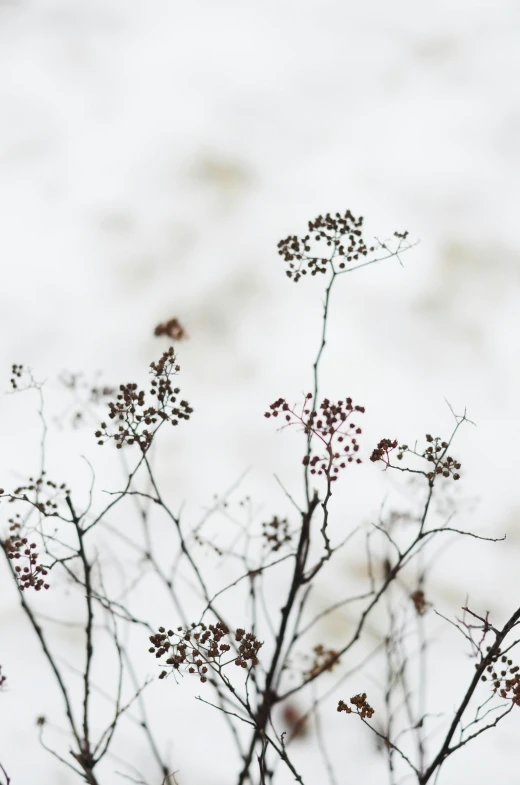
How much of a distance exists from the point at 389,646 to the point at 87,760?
3.07 meters

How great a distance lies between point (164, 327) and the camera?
20.7 feet

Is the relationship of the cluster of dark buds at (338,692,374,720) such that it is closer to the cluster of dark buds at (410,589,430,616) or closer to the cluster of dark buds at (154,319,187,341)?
the cluster of dark buds at (410,589,430,616)

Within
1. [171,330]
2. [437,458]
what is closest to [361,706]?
[437,458]

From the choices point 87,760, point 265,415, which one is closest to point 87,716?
point 87,760

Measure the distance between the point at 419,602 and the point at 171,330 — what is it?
11.5ft

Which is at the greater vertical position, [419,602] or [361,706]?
[419,602]

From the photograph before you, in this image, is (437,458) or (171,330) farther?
(171,330)

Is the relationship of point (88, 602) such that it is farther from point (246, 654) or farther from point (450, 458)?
point (450, 458)

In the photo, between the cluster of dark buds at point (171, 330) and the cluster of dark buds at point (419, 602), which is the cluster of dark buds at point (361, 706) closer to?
the cluster of dark buds at point (419, 602)

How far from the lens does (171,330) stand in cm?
634

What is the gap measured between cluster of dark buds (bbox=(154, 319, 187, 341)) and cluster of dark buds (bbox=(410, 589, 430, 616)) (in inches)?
132

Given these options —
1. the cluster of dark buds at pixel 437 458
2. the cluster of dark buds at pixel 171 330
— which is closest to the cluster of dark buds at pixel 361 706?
the cluster of dark buds at pixel 437 458

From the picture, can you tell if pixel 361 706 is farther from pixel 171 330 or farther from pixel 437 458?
pixel 171 330

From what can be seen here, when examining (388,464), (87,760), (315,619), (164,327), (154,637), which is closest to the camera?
(154,637)
